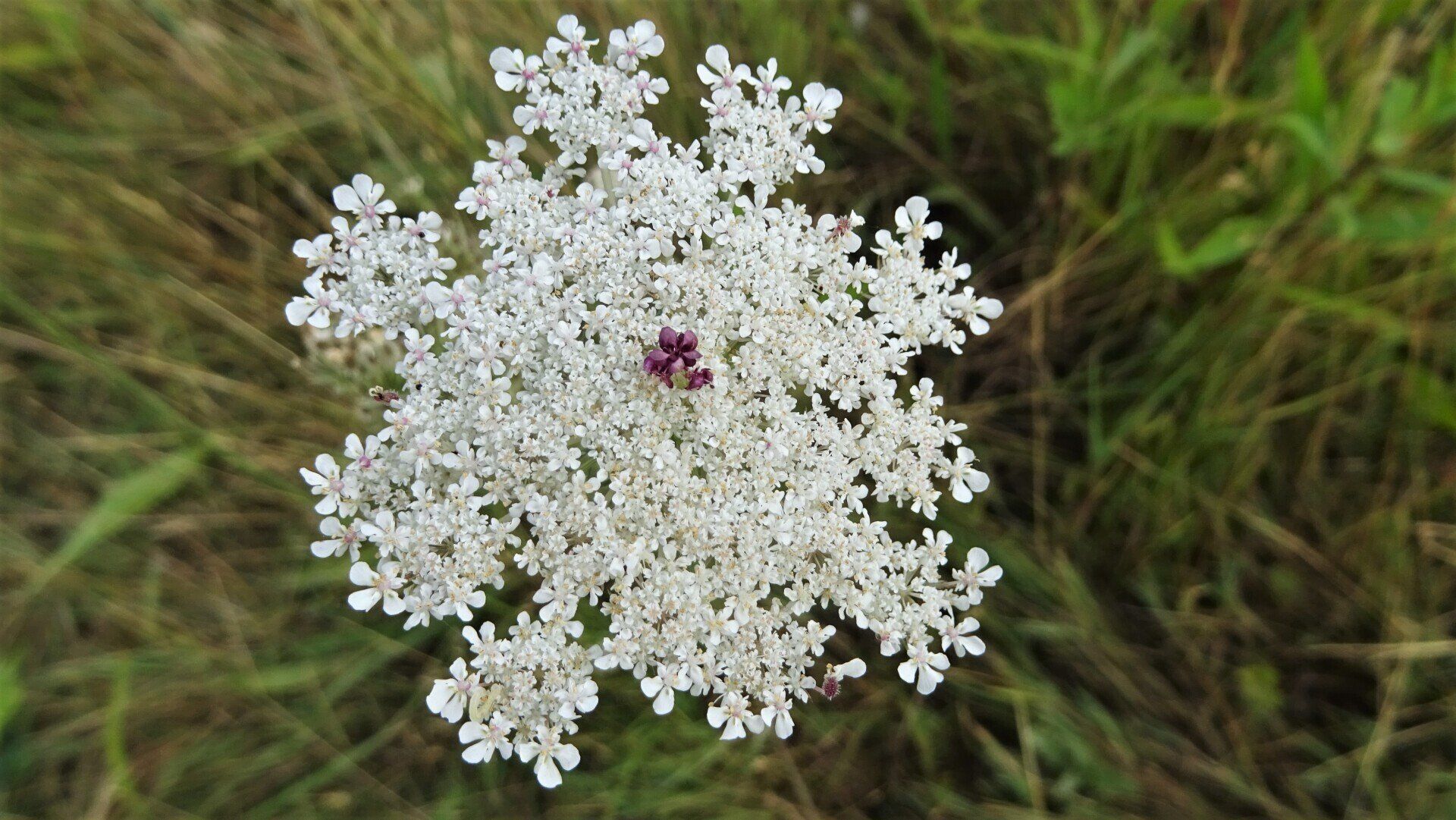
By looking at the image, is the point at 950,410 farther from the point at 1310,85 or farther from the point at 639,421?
the point at 639,421

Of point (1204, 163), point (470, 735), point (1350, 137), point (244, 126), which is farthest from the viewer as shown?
point (244, 126)

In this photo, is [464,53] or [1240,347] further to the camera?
[464,53]

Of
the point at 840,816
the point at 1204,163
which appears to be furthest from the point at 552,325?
the point at 1204,163

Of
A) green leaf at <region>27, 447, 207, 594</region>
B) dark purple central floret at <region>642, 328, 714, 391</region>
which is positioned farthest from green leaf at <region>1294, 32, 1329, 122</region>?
green leaf at <region>27, 447, 207, 594</region>

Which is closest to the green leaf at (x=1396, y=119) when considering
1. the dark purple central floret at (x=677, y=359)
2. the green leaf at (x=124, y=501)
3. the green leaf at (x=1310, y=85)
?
the green leaf at (x=1310, y=85)

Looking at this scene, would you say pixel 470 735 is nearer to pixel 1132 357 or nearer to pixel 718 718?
pixel 718 718

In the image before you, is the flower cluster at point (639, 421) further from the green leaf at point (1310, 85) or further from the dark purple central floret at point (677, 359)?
the green leaf at point (1310, 85)

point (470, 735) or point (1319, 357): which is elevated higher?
point (1319, 357)

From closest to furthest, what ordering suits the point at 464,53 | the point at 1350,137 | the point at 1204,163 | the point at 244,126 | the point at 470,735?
the point at 470,735 → the point at 1350,137 → the point at 1204,163 → the point at 464,53 → the point at 244,126

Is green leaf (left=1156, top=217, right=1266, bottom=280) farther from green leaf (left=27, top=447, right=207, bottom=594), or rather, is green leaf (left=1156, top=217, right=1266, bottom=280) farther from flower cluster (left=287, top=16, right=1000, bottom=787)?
green leaf (left=27, top=447, right=207, bottom=594)
